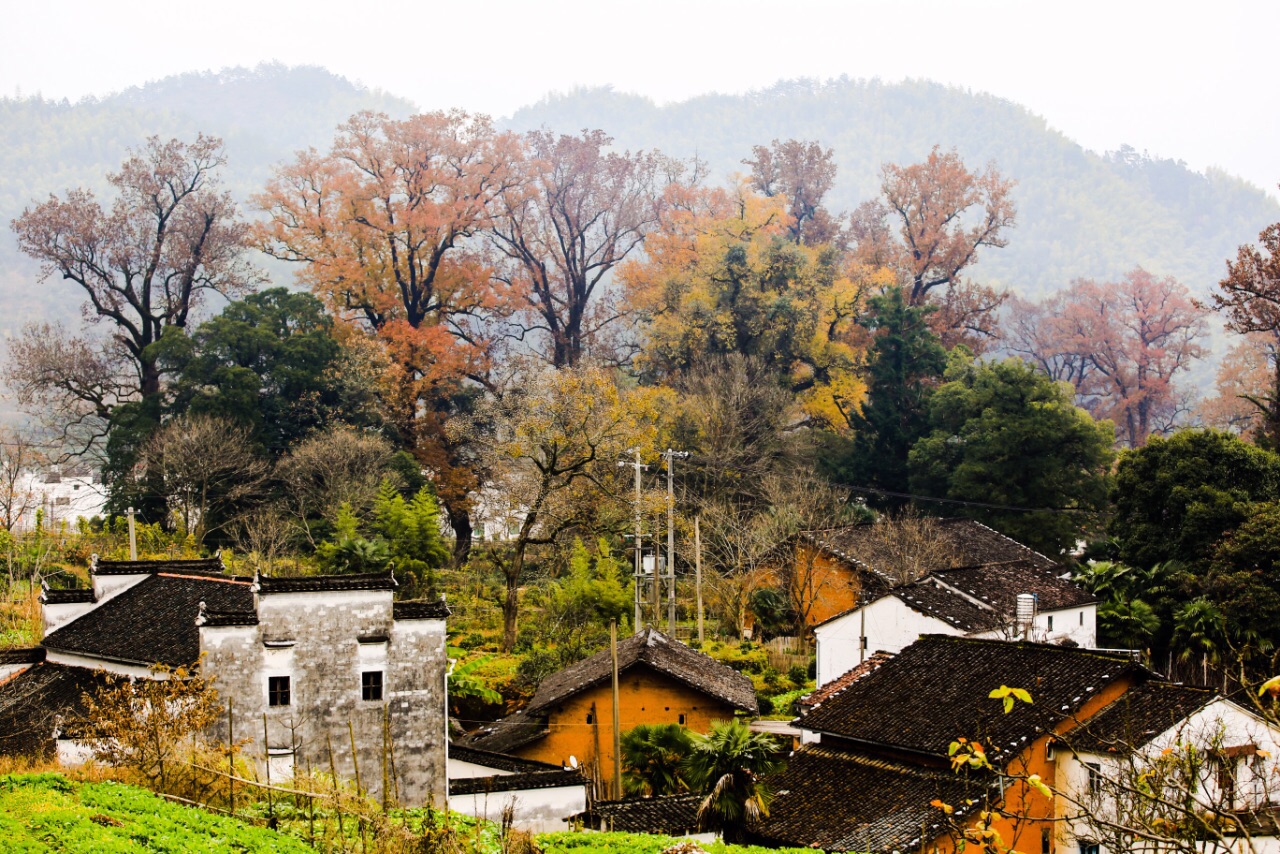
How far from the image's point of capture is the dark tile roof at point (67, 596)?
22781 millimetres

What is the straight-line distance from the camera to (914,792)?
17.7 m

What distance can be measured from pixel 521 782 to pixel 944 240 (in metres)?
37.1

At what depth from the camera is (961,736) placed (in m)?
16.7

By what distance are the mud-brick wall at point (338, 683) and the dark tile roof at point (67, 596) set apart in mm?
6009

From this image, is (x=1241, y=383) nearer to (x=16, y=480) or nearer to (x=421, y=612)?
(x=421, y=612)

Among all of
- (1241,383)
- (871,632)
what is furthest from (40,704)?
(1241,383)

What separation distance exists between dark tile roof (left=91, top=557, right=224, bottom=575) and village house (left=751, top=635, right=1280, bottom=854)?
1293cm

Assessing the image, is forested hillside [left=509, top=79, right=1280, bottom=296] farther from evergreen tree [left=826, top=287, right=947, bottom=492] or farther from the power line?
the power line

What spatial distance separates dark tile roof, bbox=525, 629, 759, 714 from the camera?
22.6 metres

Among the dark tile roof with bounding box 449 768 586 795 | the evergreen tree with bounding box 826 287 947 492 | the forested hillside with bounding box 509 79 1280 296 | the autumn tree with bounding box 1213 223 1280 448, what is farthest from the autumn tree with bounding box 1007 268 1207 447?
the dark tile roof with bounding box 449 768 586 795

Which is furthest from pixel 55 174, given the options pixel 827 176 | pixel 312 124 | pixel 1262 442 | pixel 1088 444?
pixel 1262 442

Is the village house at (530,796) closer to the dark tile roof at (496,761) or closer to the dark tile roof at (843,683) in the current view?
the dark tile roof at (496,761)

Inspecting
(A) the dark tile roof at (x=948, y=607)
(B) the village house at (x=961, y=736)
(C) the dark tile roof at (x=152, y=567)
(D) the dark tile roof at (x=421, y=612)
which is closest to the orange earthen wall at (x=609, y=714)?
(B) the village house at (x=961, y=736)

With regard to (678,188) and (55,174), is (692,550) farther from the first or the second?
(55,174)
